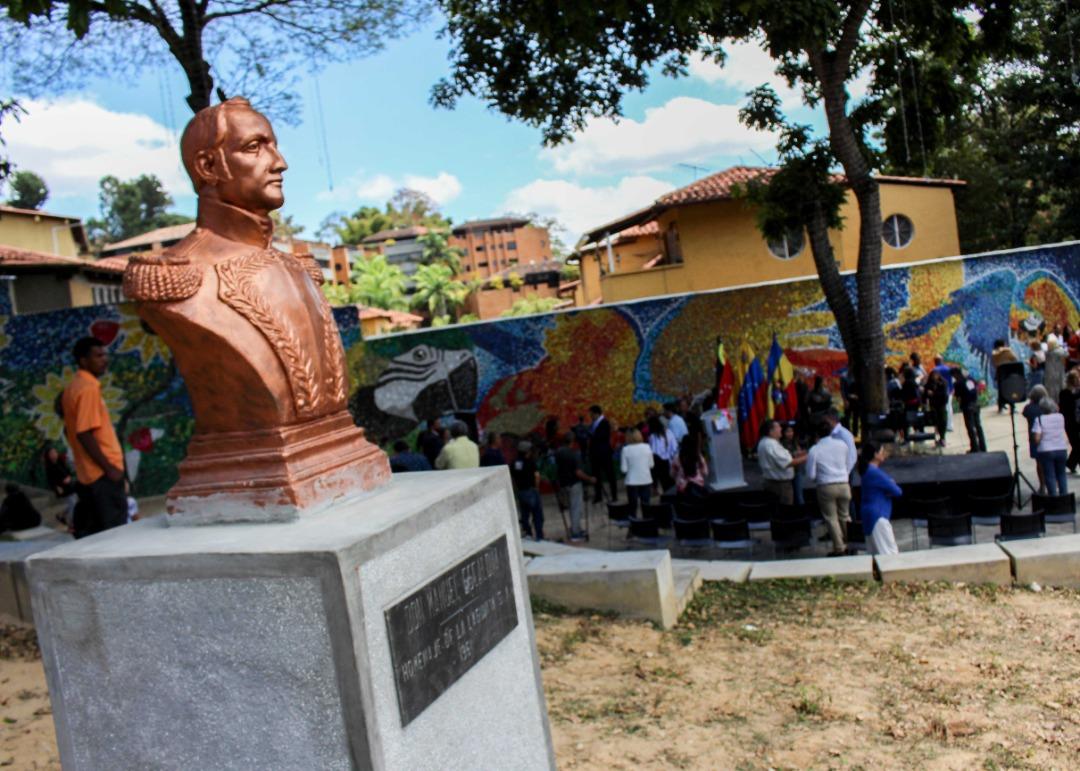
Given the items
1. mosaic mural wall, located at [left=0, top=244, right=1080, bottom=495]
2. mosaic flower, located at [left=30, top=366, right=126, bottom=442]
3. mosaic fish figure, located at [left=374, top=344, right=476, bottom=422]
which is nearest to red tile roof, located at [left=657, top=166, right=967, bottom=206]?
mosaic mural wall, located at [left=0, top=244, right=1080, bottom=495]

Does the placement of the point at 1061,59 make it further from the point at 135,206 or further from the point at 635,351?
the point at 135,206

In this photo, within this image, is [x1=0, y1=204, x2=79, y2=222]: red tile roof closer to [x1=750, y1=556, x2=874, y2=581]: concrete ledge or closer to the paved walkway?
the paved walkway

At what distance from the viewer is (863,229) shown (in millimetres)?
15062

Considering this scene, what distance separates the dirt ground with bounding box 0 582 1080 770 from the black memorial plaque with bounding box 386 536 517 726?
1462 mm

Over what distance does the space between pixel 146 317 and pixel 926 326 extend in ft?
65.6

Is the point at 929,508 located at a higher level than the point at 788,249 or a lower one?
lower

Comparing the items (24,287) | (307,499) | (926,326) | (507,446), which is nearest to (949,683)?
(307,499)

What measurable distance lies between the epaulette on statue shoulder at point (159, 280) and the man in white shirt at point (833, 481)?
787 cm

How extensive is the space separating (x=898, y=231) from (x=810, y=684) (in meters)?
26.3

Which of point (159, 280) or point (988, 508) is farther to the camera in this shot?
point (988, 508)

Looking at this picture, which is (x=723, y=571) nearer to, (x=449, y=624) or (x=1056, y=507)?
(x=1056, y=507)

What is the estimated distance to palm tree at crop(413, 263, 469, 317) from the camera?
5738 cm

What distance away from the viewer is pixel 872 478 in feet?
30.8

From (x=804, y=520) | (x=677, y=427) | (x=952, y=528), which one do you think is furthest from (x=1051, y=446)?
(x=677, y=427)
